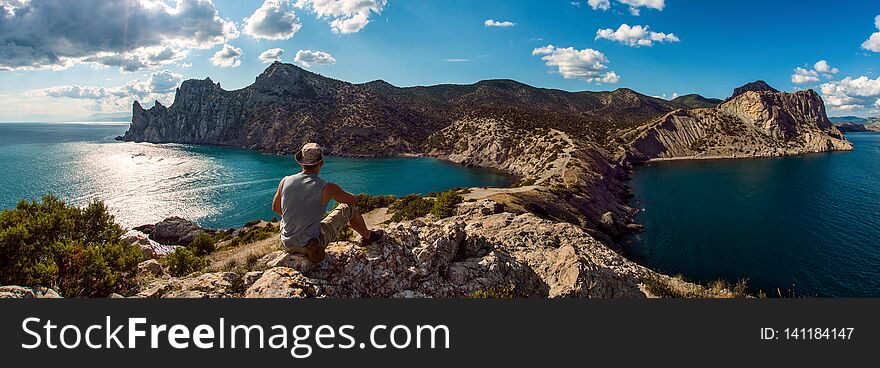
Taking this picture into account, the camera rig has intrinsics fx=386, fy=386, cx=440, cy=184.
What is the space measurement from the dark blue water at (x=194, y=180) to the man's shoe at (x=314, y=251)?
178ft

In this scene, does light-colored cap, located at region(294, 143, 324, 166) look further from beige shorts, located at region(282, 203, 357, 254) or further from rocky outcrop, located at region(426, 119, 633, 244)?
rocky outcrop, located at region(426, 119, 633, 244)

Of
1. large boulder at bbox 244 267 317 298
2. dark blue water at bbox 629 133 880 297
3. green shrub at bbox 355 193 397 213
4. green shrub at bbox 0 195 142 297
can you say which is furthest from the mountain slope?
large boulder at bbox 244 267 317 298

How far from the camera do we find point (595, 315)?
5.18 meters

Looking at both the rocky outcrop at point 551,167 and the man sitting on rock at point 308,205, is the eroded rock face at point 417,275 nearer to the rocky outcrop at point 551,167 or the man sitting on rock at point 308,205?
the man sitting on rock at point 308,205

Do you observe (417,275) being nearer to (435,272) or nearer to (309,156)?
(435,272)

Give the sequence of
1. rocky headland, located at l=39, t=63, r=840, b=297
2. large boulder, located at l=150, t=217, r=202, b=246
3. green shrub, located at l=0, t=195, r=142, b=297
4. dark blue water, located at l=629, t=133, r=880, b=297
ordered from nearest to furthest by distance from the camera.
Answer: green shrub, located at l=0, t=195, r=142, b=297
rocky headland, located at l=39, t=63, r=840, b=297
dark blue water, located at l=629, t=133, r=880, b=297
large boulder, located at l=150, t=217, r=202, b=246

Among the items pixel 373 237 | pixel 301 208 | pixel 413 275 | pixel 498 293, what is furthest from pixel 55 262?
pixel 498 293

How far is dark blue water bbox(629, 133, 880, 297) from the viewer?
3156cm

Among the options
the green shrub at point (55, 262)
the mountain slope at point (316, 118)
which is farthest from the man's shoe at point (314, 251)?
the mountain slope at point (316, 118)

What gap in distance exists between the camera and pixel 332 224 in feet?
25.2

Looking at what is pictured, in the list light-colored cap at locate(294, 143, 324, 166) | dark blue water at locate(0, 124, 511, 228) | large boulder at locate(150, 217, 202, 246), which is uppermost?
light-colored cap at locate(294, 143, 324, 166)

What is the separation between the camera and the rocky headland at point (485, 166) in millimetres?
8500

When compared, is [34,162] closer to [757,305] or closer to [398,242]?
[398,242]

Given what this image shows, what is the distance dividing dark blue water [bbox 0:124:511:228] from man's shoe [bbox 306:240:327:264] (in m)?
54.1
